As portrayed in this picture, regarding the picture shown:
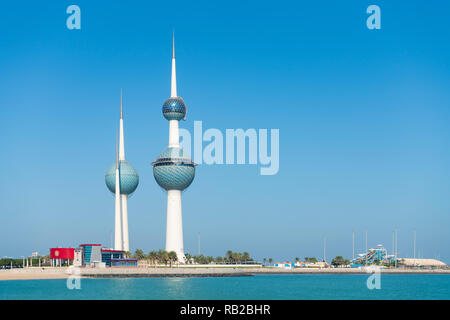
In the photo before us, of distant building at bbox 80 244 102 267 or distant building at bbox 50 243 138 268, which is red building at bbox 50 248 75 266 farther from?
distant building at bbox 80 244 102 267

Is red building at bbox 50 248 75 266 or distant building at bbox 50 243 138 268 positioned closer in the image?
distant building at bbox 50 243 138 268

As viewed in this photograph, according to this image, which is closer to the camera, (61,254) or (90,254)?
(90,254)

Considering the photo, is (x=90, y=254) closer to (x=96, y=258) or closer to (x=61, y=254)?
(x=96, y=258)

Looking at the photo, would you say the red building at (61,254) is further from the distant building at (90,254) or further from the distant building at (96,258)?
the distant building at (90,254)

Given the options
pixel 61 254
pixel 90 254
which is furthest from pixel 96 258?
pixel 61 254

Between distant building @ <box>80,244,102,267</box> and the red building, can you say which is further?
the red building

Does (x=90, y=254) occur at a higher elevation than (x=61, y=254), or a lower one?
higher

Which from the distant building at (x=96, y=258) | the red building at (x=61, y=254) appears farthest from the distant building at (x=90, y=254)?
the red building at (x=61, y=254)

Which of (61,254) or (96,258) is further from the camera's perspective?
(61,254)

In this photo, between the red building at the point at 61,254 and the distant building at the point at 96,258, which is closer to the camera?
the distant building at the point at 96,258

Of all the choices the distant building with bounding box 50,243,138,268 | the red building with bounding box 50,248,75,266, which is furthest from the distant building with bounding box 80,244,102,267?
the red building with bounding box 50,248,75,266
